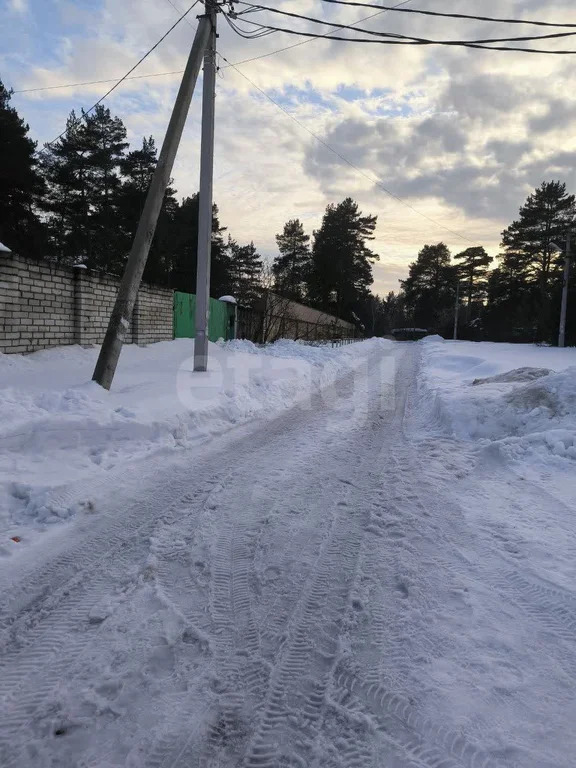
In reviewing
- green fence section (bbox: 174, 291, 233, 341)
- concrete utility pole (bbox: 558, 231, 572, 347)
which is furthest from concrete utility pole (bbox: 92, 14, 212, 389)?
concrete utility pole (bbox: 558, 231, 572, 347)

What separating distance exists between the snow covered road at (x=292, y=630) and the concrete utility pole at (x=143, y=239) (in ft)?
10.5

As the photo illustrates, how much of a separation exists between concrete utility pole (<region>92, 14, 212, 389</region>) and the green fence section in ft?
24.0

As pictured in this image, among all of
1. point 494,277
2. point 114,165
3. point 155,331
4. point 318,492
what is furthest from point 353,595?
point 494,277

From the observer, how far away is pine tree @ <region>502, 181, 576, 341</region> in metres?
45.9

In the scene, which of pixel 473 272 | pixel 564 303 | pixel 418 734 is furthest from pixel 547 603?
pixel 473 272

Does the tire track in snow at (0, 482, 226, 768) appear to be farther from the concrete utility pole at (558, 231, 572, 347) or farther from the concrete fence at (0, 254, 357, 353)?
the concrete utility pole at (558, 231, 572, 347)

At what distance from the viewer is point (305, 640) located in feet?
7.44

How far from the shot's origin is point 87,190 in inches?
1196

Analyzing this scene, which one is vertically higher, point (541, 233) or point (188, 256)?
point (541, 233)

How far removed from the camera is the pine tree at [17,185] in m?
22.9

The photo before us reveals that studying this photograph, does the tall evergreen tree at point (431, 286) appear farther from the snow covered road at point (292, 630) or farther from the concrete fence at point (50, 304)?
the snow covered road at point (292, 630)

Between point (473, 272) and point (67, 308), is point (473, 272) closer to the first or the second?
point (473, 272)

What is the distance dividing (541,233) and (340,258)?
21.4 m

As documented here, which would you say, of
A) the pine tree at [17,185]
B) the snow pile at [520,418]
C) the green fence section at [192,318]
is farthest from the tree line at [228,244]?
the snow pile at [520,418]
